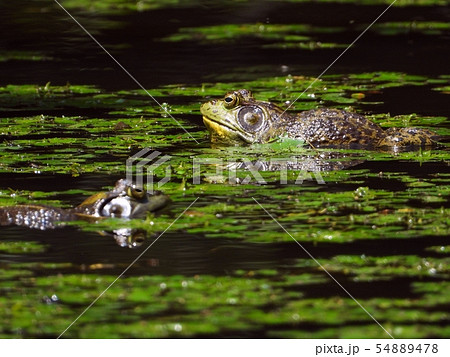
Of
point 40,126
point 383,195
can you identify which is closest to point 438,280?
point 383,195

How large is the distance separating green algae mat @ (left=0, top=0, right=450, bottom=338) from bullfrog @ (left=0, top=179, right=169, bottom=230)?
0.20 meters

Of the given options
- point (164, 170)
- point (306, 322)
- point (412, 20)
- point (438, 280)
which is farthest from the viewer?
point (412, 20)

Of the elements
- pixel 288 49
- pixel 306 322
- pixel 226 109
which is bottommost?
pixel 306 322

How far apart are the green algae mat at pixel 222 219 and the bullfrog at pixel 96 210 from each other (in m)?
0.20

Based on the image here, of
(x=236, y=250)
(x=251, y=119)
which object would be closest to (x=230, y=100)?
(x=251, y=119)

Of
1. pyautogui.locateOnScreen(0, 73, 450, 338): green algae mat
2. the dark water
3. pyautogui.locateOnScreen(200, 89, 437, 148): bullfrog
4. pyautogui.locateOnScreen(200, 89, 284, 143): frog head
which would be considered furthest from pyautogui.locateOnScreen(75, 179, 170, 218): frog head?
the dark water

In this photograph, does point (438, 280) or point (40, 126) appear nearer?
point (438, 280)

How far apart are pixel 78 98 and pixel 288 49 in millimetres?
5852

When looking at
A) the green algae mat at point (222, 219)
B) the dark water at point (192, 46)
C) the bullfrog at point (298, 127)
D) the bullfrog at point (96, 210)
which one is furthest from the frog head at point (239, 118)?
the bullfrog at point (96, 210)

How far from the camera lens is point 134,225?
8578mm

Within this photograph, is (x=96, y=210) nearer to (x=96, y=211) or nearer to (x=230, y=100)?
(x=96, y=211)

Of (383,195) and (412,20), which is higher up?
(412,20)

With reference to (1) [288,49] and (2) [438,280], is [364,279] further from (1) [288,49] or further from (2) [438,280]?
(1) [288,49]

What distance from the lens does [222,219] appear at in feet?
28.7
